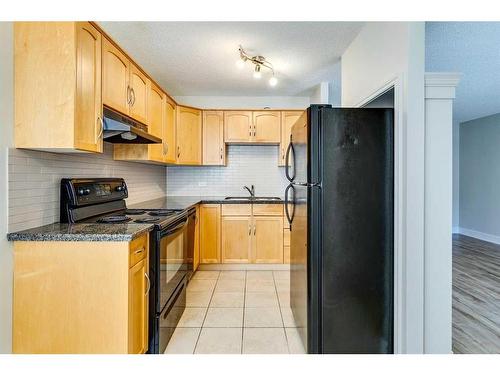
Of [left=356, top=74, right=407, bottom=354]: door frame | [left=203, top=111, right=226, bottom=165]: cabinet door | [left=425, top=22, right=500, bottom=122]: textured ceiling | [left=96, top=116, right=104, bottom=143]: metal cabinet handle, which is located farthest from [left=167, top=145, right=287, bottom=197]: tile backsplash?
Result: [left=356, top=74, right=407, bottom=354]: door frame

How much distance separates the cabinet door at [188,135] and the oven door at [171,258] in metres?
1.46

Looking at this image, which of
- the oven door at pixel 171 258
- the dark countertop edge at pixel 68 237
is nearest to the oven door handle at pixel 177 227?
the oven door at pixel 171 258

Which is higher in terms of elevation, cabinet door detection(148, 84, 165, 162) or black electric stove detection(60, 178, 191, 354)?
cabinet door detection(148, 84, 165, 162)

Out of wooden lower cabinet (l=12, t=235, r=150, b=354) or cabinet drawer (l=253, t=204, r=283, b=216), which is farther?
cabinet drawer (l=253, t=204, r=283, b=216)

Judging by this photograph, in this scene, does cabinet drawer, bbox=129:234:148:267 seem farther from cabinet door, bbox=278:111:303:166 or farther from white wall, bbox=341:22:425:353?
cabinet door, bbox=278:111:303:166

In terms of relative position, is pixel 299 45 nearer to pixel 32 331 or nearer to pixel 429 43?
pixel 429 43

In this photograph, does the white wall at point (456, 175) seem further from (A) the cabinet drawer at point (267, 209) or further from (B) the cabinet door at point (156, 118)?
(B) the cabinet door at point (156, 118)

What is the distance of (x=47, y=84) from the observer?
1.47 m

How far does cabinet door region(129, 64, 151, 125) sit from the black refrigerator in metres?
1.52

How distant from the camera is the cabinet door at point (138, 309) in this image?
149 centimetres

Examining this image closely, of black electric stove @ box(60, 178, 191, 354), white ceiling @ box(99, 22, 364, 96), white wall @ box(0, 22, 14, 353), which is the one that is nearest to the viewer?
white wall @ box(0, 22, 14, 353)

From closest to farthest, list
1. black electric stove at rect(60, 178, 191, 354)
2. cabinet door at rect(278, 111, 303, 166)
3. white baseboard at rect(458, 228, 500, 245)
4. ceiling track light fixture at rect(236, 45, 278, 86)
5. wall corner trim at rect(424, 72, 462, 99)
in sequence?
wall corner trim at rect(424, 72, 462, 99) → black electric stove at rect(60, 178, 191, 354) → ceiling track light fixture at rect(236, 45, 278, 86) → cabinet door at rect(278, 111, 303, 166) → white baseboard at rect(458, 228, 500, 245)

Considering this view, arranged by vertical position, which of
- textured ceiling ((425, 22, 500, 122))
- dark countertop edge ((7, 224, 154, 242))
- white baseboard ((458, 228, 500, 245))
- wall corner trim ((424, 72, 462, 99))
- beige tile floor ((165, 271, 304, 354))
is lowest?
beige tile floor ((165, 271, 304, 354))

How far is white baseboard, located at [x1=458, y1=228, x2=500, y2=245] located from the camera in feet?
17.7
